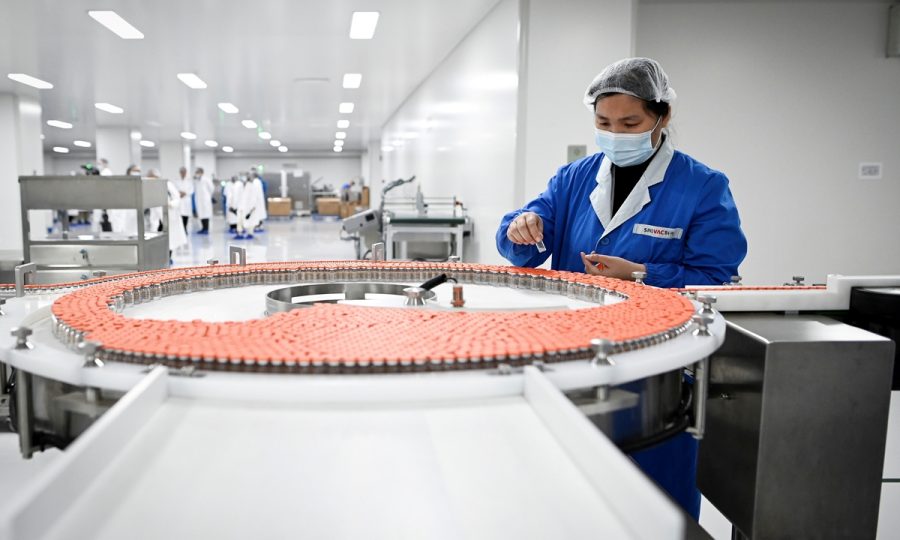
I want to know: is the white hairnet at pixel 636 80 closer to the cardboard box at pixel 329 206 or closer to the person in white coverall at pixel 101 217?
the person in white coverall at pixel 101 217

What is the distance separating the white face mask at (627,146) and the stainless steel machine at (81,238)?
3.50m

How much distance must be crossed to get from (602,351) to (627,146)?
104 centimetres

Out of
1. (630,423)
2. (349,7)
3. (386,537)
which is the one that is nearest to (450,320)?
(630,423)

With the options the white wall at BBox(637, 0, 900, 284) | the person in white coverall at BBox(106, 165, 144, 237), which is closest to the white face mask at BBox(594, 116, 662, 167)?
the white wall at BBox(637, 0, 900, 284)

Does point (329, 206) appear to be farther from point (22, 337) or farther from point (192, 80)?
point (22, 337)

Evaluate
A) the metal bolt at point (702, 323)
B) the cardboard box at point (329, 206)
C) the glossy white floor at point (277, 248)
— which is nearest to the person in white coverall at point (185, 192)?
the glossy white floor at point (277, 248)

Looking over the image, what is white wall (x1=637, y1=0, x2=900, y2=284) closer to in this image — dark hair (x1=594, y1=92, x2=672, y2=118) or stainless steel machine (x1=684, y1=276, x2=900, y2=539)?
dark hair (x1=594, y1=92, x2=672, y2=118)

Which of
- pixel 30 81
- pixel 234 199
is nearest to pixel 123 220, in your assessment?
pixel 30 81

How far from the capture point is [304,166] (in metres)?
25.2

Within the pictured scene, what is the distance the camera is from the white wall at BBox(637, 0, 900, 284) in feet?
14.5

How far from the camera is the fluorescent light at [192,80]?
808 cm

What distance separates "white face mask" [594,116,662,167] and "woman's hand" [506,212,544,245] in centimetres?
28

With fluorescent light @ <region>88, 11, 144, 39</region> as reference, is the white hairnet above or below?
below

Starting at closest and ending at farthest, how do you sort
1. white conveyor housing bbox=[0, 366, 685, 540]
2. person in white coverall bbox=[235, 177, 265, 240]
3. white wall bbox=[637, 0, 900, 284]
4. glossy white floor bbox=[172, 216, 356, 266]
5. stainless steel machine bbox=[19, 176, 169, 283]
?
1. white conveyor housing bbox=[0, 366, 685, 540]
2. stainless steel machine bbox=[19, 176, 169, 283]
3. white wall bbox=[637, 0, 900, 284]
4. glossy white floor bbox=[172, 216, 356, 266]
5. person in white coverall bbox=[235, 177, 265, 240]
